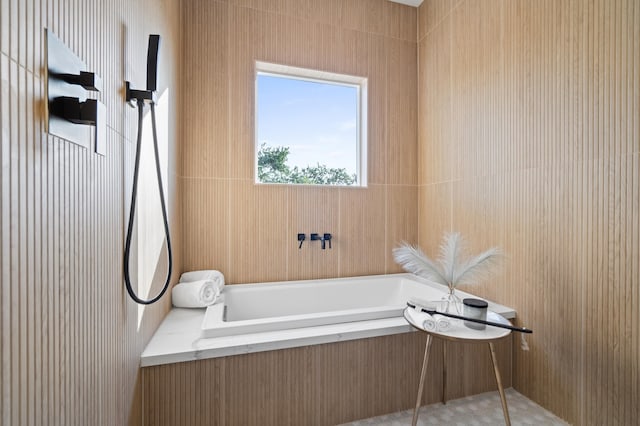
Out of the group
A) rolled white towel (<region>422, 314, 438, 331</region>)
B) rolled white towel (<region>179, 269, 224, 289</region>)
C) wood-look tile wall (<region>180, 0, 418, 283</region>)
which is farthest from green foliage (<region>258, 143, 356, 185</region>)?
rolled white towel (<region>422, 314, 438, 331</region>)

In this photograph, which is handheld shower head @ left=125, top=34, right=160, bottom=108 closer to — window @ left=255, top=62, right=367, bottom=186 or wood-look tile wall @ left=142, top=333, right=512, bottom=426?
wood-look tile wall @ left=142, top=333, right=512, bottom=426

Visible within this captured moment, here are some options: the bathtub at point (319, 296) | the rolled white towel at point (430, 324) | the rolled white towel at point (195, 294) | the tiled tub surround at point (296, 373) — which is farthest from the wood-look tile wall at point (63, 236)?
the rolled white towel at point (430, 324)

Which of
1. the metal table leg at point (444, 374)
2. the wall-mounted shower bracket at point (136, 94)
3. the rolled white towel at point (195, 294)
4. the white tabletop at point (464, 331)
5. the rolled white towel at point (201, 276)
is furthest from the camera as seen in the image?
the rolled white towel at point (201, 276)

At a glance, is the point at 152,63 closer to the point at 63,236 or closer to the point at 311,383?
the point at 63,236

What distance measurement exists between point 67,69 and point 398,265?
2.72m

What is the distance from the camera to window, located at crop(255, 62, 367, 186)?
2643 mm

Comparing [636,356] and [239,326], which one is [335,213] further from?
[636,356]

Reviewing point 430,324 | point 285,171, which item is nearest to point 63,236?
point 430,324

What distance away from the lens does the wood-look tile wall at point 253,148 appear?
7.94 feet

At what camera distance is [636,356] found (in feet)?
4.54

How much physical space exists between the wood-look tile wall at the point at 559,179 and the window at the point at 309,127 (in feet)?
2.74

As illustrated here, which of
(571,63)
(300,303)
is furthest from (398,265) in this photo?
(571,63)

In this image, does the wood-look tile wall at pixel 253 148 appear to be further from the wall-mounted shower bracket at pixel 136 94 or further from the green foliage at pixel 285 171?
the wall-mounted shower bracket at pixel 136 94

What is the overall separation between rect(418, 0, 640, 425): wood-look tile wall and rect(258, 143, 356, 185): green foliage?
1.05m
